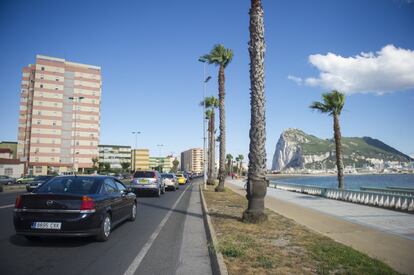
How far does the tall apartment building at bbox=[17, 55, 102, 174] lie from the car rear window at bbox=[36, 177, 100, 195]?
90.0 meters

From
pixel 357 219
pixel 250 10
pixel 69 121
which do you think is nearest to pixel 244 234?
pixel 357 219

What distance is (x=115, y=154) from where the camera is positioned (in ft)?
541

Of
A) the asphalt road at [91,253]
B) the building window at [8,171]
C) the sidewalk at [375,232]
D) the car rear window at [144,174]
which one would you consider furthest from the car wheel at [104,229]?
Answer: the building window at [8,171]

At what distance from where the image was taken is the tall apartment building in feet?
322

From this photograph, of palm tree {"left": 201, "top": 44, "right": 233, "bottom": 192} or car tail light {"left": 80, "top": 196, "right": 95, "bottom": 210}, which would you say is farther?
palm tree {"left": 201, "top": 44, "right": 233, "bottom": 192}

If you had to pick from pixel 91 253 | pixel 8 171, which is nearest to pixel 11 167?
pixel 8 171

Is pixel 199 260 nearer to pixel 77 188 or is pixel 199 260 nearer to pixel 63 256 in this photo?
pixel 63 256

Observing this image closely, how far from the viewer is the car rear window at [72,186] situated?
8.55 meters

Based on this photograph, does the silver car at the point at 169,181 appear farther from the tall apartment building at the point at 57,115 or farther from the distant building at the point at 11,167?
the tall apartment building at the point at 57,115

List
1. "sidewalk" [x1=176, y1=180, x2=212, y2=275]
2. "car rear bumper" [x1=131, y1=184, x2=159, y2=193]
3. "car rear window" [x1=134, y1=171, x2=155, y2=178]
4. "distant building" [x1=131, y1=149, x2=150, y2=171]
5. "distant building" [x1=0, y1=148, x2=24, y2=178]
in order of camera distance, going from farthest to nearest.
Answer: "distant building" [x1=131, y1=149, x2=150, y2=171]
"distant building" [x1=0, y1=148, x2=24, y2=178]
"car rear window" [x1=134, y1=171, x2=155, y2=178]
"car rear bumper" [x1=131, y1=184, x2=159, y2=193]
"sidewalk" [x1=176, y1=180, x2=212, y2=275]

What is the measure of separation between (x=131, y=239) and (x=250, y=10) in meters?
8.30

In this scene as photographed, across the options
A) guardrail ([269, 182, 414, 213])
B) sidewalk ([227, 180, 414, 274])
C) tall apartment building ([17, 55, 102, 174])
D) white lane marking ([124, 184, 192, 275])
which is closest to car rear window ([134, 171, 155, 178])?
sidewalk ([227, 180, 414, 274])

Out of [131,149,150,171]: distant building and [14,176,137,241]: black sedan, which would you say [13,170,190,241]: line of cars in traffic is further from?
[131,149,150,171]: distant building

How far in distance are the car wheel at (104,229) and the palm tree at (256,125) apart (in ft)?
15.1
